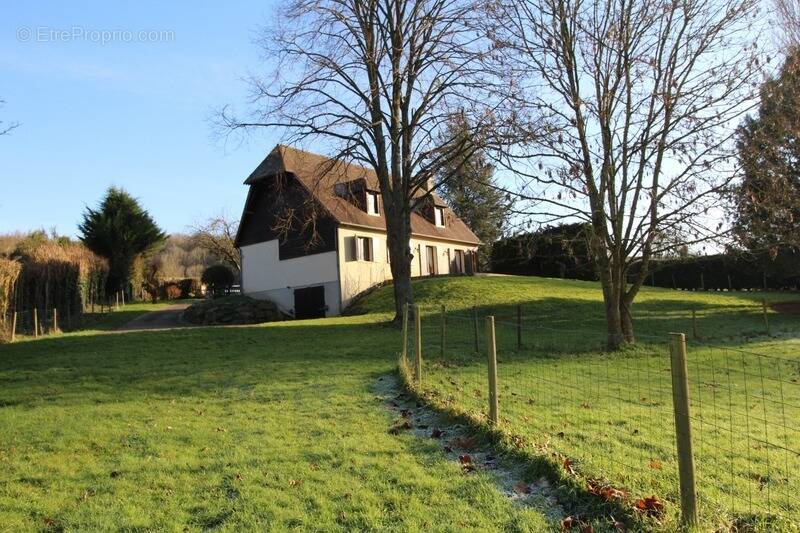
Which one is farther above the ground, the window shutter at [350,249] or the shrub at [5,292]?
the window shutter at [350,249]

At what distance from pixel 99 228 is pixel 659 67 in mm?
35747

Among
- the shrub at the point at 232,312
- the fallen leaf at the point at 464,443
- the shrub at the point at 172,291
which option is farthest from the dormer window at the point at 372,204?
the fallen leaf at the point at 464,443

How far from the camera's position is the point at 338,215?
3247 centimetres

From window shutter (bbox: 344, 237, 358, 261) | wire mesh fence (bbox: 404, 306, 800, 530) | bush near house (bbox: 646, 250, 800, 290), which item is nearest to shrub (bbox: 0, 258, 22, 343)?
wire mesh fence (bbox: 404, 306, 800, 530)

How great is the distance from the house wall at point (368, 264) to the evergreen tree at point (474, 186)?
1181cm

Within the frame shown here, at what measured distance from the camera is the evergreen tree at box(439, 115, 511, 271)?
51.8 feet

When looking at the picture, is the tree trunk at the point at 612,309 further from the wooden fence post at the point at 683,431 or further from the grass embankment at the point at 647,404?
the wooden fence post at the point at 683,431

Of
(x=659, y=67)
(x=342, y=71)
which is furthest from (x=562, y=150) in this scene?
(x=342, y=71)

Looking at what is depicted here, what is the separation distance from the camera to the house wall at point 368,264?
32.3m

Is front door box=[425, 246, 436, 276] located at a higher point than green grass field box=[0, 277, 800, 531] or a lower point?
higher

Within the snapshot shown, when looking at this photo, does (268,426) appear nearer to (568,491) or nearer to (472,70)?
(568,491)

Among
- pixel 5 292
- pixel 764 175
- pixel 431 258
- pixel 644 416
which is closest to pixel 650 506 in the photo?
pixel 644 416

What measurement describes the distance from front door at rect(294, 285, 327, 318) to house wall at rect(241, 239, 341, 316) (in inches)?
10.9

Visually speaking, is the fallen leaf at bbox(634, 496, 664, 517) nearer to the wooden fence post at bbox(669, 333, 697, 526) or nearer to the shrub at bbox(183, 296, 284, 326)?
the wooden fence post at bbox(669, 333, 697, 526)
